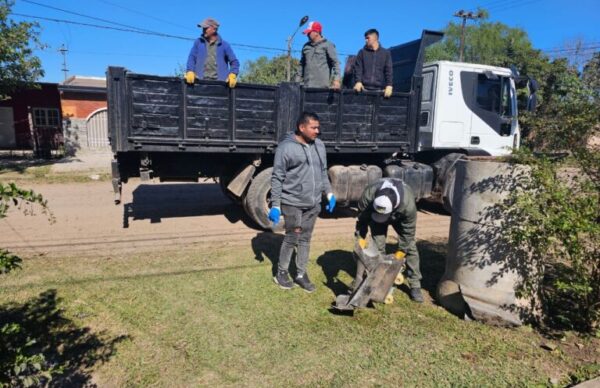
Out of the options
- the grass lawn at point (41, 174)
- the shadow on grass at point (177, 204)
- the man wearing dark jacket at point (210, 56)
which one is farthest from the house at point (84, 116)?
the man wearing dark jacket at point (210, 56)

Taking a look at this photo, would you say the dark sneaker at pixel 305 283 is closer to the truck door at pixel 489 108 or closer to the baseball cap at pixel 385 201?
the baseball cap at pixel 385 201

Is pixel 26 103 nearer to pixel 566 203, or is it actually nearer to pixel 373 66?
pixel 373 66

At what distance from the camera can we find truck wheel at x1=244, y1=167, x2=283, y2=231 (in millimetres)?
6715

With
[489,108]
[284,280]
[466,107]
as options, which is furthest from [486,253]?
[489,108]

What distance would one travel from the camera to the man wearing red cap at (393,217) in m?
4.13

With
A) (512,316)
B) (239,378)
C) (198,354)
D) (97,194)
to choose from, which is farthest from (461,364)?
(97,194)

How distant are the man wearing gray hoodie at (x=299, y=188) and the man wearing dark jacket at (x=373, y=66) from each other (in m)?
2.93

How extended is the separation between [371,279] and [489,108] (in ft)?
19.6

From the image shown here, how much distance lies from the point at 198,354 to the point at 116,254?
275 centimetres

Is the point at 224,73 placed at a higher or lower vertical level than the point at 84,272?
higher

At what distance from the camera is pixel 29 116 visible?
22250 millimetres

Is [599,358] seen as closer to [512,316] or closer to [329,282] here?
[512,316]

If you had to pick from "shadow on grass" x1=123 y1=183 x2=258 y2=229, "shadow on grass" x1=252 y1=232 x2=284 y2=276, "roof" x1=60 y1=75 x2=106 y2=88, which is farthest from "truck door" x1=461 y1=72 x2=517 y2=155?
"roof" x1=60 y1=75 x2=106 y2=88

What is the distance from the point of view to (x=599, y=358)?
3414 mm
